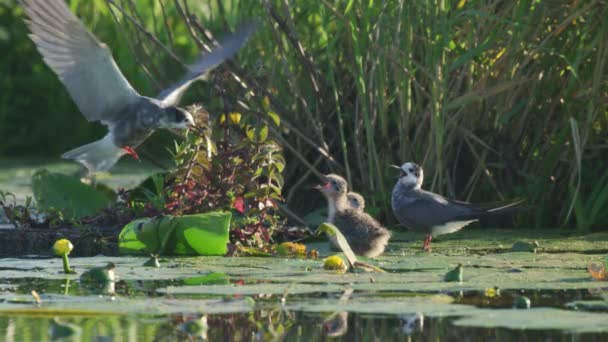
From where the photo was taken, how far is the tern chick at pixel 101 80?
7.02 m

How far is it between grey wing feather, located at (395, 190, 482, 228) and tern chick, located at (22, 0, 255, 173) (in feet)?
4.11

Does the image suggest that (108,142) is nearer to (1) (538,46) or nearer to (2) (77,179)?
(2) (77,179)

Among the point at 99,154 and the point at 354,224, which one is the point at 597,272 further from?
the point at 99,154

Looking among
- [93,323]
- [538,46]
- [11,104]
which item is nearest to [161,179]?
[538,46]

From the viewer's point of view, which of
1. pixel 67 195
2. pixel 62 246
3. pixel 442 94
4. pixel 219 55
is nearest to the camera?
pixel 62 246

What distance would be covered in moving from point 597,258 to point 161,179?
95.8 inches

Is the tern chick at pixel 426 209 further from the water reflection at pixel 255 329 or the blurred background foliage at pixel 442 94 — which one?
the water reflection at pixel 255 329

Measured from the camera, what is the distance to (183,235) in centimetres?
644

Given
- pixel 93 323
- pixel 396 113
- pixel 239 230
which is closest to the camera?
pixel 93 323

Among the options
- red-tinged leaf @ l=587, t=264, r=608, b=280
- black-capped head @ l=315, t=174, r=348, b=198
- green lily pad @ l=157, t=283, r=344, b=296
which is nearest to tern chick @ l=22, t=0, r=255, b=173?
black-capped head @ l=315, t=174, r=348, b=198

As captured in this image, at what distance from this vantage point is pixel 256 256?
6.47 meters

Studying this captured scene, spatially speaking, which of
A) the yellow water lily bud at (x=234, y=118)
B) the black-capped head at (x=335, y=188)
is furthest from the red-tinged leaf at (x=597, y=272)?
the yellow water lily bud at (x=234, y=118)

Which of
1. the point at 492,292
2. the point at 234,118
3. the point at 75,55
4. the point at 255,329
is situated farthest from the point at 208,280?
the point at 75,55

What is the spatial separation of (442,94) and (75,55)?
6.53 ft
